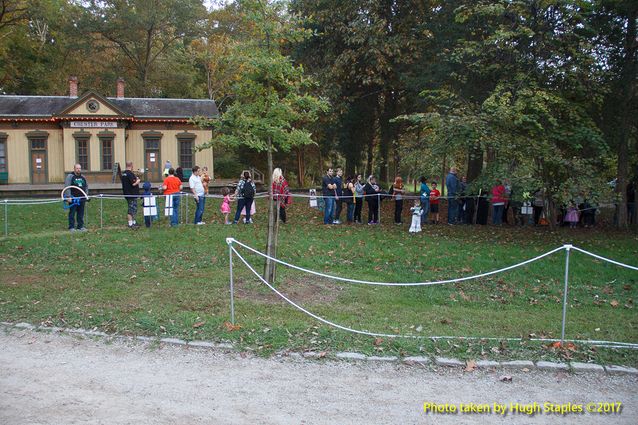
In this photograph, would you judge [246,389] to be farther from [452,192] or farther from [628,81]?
[628,81]

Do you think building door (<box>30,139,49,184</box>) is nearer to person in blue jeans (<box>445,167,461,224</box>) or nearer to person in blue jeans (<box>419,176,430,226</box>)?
person in blue jeans (<box>419,176,430,226</box>)

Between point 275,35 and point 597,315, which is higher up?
point 275,35

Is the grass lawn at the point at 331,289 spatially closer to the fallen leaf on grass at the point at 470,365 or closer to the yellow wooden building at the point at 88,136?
the fallen leaf on grass at the point at 470,365

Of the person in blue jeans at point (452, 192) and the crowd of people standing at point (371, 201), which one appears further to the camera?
the person in blue jeans at point (452, 192)

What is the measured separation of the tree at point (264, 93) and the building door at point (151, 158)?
24.2 meters

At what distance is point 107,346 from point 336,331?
3.01 m

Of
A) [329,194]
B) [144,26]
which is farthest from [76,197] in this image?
[144,26]

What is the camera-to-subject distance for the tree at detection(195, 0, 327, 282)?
31.9 ft

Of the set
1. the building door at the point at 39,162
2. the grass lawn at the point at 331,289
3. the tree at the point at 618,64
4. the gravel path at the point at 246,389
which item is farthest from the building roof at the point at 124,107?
the gravel path at the point at 246,389

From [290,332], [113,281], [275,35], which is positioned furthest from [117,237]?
[290,332]

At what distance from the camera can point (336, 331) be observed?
25.8 feet

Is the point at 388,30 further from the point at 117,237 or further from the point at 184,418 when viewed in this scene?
the point at 184,418

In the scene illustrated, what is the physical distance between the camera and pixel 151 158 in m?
33.4

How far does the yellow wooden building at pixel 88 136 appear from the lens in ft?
103
